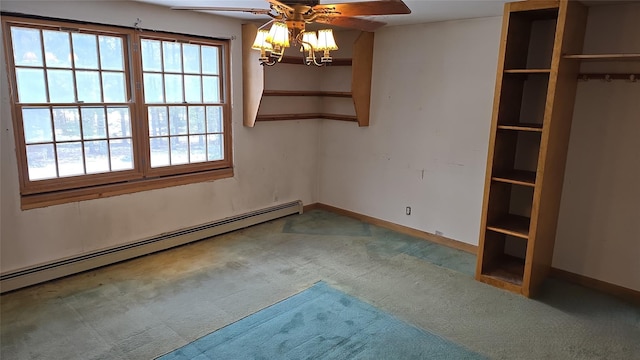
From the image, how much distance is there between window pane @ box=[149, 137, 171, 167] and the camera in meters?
4.08

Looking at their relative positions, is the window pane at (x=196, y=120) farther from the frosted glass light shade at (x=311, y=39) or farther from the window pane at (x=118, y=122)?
the frosted glass light shade at (x=311, y=39)

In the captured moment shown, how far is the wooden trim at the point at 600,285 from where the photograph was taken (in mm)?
3387

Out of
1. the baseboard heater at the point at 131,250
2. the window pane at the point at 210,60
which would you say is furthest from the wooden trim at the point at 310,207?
the window pane at the point at 210,60

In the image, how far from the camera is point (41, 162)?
133 inches

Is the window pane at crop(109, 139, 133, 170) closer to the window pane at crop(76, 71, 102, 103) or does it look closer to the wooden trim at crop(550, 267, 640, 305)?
the window pane at crop(76, 71, 102, 103)

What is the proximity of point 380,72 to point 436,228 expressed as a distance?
1.85m

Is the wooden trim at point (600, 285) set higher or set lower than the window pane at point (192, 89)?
lower

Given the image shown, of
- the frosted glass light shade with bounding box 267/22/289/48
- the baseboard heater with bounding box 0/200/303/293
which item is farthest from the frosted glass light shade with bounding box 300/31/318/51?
the baseboard heater with bounding box 0/200/303/293

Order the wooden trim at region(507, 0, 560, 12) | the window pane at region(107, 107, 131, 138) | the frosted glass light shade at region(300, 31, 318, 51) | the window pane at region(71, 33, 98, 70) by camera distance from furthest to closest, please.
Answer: the window pane at region(107, 107, 131, 138) < the window pane at region(71, 33, 98, 70) < the wooden trim at region(507, 0, 560, 12) < the frosted glass light shade at region(300, 31, 318, 51)

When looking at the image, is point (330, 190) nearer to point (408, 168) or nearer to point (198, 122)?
point (408, 168)

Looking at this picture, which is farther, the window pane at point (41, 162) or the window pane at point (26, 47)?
the window pane at point (41, 162)

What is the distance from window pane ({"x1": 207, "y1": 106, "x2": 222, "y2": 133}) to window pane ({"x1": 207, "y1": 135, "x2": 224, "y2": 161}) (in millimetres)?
78

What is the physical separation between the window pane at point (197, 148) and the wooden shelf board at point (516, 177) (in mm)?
2903

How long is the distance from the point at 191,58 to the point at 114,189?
151 centimetres
